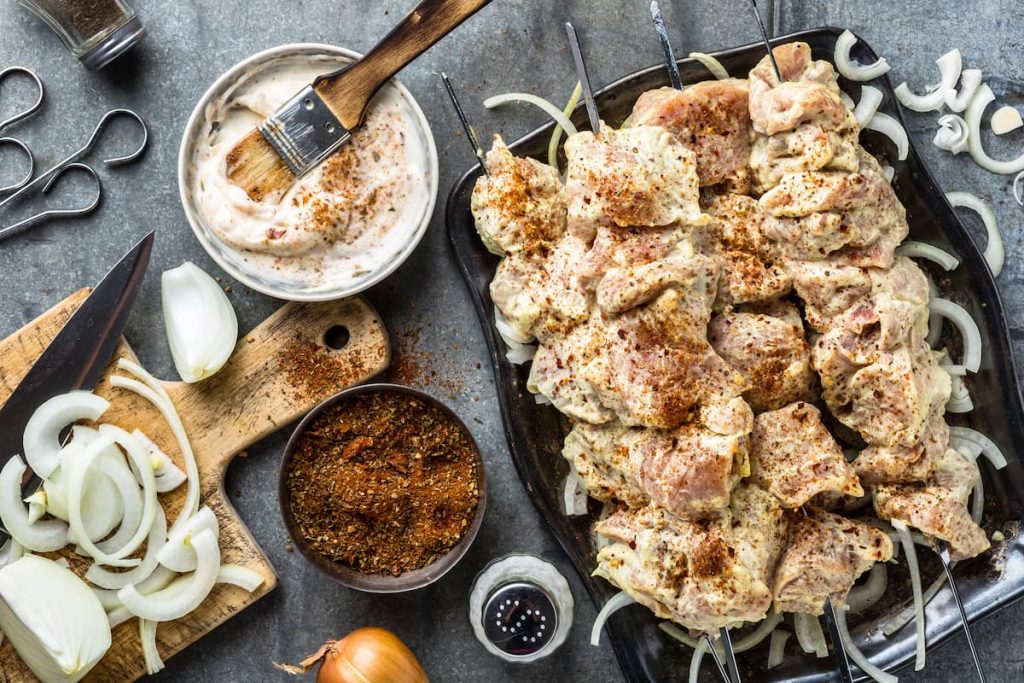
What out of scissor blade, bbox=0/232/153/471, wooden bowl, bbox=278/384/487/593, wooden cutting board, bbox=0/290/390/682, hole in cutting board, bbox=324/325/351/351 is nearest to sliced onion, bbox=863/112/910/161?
wooden bowl, bbox=278/384/487/593

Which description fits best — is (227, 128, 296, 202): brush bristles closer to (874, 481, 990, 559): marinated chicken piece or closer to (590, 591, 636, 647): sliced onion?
(590, 591, 636, 647): sliced onion

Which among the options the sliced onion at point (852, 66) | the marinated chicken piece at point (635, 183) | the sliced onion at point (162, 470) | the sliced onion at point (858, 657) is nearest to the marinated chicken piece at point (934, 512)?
the sliced onion at point (858, 657)

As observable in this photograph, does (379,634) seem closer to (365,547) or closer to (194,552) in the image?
(365,547)

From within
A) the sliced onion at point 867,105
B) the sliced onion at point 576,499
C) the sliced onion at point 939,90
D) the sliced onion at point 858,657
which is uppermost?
the sliced onion at point 867,105

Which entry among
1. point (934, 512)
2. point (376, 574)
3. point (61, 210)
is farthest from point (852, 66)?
point (61, 210)

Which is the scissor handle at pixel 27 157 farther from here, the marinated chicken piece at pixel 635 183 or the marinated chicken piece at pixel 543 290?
the marinated chicken piece at pixel 635 183

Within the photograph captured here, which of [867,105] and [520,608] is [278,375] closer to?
[520,608]
